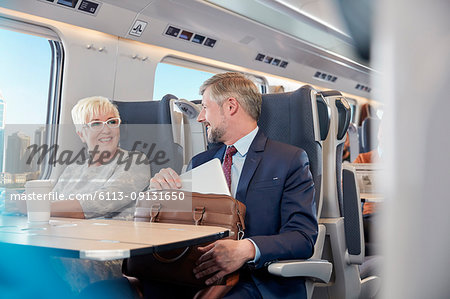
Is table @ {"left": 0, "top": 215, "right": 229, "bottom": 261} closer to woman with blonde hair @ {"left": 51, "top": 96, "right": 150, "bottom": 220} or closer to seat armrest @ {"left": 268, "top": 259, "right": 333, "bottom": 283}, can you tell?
seat armrest @ {"left": 268, "top": 259, "right": 333, "bottom": 283}

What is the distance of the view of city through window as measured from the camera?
283cm

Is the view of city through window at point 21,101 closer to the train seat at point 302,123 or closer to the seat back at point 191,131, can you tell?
the seat back at point 191,131

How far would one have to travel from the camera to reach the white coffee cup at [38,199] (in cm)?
156

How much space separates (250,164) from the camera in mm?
1809

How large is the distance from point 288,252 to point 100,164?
1266 millimetres

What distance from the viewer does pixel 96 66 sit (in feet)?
12.6

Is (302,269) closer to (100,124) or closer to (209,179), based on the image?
(209,179)

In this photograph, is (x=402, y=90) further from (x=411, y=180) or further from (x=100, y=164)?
(x=100, y=164)

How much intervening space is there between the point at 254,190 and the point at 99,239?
775 millimetres

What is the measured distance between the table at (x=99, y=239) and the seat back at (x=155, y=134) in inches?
48.5

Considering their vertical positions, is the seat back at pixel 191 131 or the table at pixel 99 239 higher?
the seat back at pixel 191 131

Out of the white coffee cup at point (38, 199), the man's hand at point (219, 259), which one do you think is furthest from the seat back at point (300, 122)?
the white coffee cup at point (38, 199)

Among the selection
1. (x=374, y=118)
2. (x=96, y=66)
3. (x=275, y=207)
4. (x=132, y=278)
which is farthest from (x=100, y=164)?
(x=374, y=118)

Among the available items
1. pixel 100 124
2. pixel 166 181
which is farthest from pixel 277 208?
pixel 100 124
